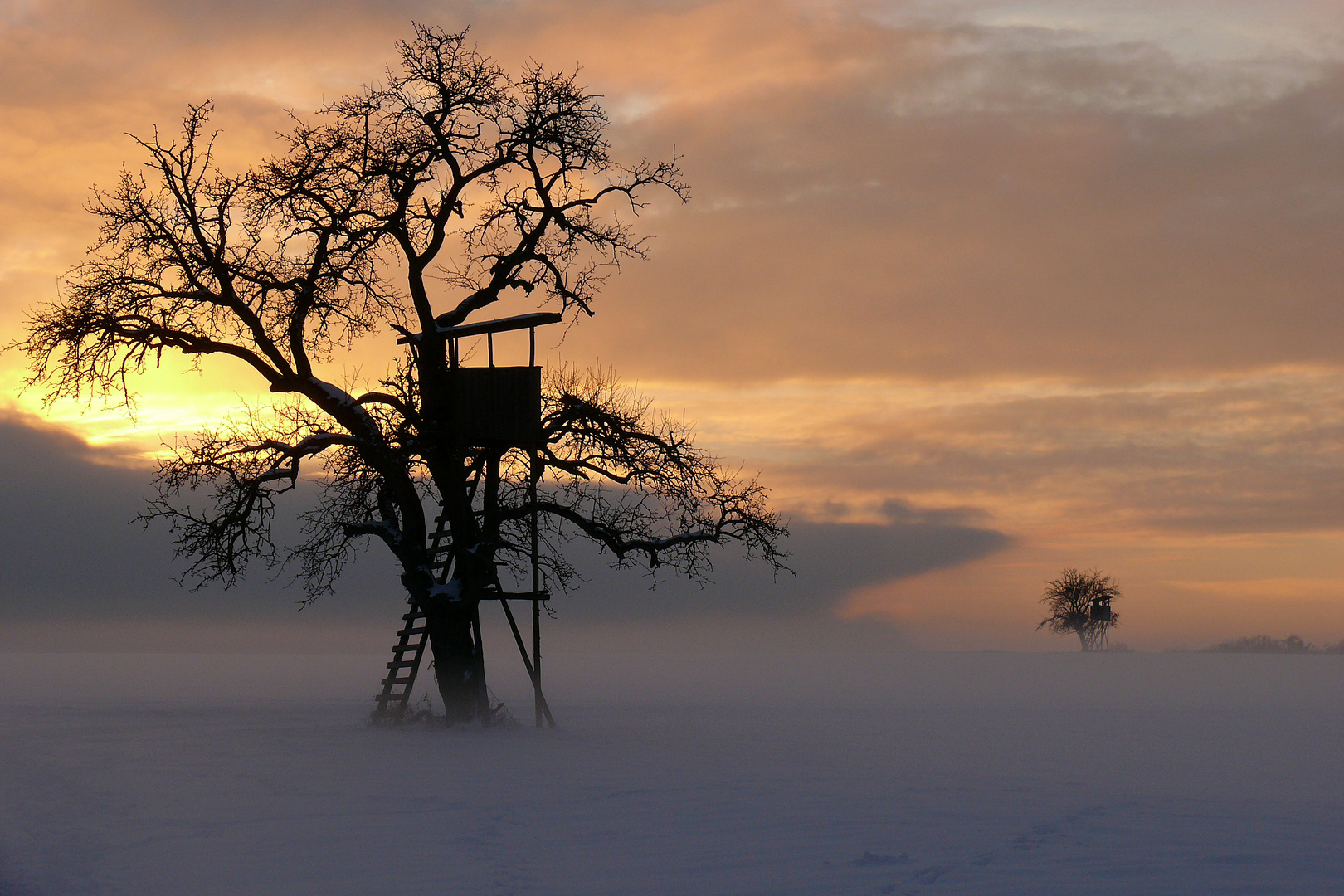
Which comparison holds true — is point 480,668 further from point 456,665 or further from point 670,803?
point 670,803

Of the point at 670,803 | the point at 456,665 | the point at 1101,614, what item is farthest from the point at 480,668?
the point at 1101,614

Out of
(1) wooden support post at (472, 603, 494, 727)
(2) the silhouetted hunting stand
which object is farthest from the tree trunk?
(2) the silhouetted hunting stand

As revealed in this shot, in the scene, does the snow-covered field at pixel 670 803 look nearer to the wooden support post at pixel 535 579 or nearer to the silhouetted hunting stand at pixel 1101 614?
the wooden support post at pixel 535 579

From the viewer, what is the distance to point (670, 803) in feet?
49.7

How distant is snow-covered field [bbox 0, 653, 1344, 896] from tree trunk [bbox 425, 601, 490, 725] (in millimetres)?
1473

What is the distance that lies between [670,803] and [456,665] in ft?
33.6

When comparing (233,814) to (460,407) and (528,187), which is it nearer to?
(460,407)

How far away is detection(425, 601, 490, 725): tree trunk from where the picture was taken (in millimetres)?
24297

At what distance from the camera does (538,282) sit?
26.0 metres

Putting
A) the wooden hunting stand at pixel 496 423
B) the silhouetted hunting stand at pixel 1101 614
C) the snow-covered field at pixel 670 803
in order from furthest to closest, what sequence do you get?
the silhouetted hunting stand at pixel 1101 614 < the wooden hunting stand at pixel 496 423 < the snow-covered field at pixel 670 803

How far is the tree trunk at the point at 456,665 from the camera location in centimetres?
2430

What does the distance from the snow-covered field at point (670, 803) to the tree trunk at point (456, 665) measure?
1.47 meters

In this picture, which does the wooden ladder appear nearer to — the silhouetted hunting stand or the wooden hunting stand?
the wooden hunting stand

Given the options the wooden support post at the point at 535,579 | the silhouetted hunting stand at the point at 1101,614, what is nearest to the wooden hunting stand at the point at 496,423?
the wooden support post at the point at 535,579
